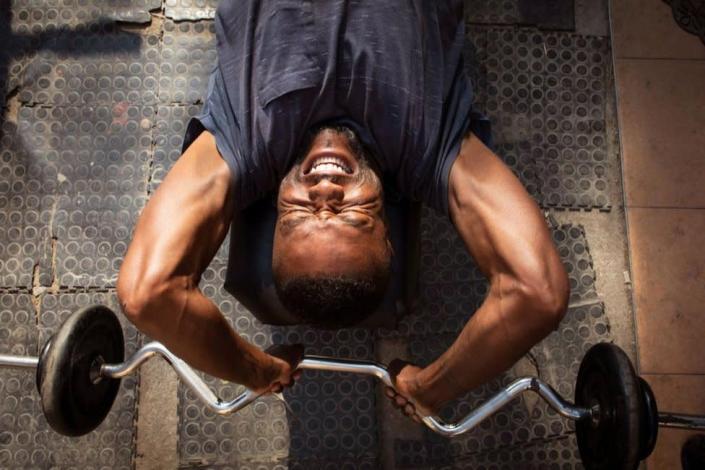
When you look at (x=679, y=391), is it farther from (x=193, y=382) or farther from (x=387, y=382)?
(x=193, y=382)

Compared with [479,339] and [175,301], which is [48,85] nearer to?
[175,301]

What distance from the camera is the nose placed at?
1300 mm

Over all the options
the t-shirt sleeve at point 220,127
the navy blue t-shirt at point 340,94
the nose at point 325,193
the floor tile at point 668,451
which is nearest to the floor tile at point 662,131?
the floor tile at point 668,451

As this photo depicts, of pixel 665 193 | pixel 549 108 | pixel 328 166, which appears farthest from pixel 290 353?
pixel 665 193

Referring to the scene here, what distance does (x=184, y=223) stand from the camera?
4.14 feet

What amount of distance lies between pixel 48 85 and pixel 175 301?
3.91ft

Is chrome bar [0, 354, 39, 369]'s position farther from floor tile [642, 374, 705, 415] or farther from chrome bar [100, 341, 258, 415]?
floor tile [642, 374, 705, 415]

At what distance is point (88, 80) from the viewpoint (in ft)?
6.54

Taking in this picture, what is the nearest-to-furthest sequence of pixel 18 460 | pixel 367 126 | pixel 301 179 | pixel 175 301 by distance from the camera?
pixel 175 301 < pixel 301 179 < pixel 367 126 < pixel 18 460

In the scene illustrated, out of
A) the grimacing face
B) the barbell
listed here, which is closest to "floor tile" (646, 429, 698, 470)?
the barbell

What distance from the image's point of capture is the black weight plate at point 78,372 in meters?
1.26

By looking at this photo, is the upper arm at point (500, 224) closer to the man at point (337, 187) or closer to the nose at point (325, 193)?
the man at point (337, 187)

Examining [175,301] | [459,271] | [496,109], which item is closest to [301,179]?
[175,301]

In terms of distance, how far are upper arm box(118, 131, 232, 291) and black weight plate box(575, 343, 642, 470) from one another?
889 millimetres
